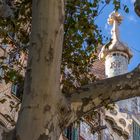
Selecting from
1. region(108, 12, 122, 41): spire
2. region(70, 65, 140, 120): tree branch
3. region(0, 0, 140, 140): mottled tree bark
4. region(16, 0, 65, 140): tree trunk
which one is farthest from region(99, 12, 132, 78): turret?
region(16, 0, 65, 140): tree trunk

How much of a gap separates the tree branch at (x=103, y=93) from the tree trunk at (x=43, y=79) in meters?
0.36

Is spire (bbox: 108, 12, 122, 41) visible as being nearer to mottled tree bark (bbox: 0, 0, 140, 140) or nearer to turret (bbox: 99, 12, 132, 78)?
turret (bbox: 99, 12, 132, 78)

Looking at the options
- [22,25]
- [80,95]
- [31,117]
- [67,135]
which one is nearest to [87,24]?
[22,25]

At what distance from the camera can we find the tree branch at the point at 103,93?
23.4 feet

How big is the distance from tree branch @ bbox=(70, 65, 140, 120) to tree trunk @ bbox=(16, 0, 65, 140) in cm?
36

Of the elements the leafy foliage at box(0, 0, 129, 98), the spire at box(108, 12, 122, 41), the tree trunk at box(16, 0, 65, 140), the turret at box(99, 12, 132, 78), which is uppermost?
the spire at box(108, 12, 122, 41)

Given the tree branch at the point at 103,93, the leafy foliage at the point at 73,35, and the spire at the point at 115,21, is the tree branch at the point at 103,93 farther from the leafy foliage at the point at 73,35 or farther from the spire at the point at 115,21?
the spire at the point at 115,21

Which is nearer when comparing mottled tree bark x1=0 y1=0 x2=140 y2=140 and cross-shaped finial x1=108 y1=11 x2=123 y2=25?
mottled tree bark x1=0 y1=0 x2=140 y2=140

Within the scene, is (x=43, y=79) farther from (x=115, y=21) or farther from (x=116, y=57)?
(x=115, y=21)

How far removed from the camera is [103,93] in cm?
720

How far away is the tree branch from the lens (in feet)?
23.4

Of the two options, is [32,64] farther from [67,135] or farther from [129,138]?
[129,138]

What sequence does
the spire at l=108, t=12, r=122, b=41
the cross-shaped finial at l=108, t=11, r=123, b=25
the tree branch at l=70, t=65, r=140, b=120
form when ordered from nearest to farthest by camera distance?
1. the tree branch at l=70, t=65, r=140, b=120
2. the spire at l=108, t=12, r=122, b=41
3. the cross-shaped finial at l=108, t=11, r=123, b=25

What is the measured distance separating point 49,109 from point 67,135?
52.8 feet
